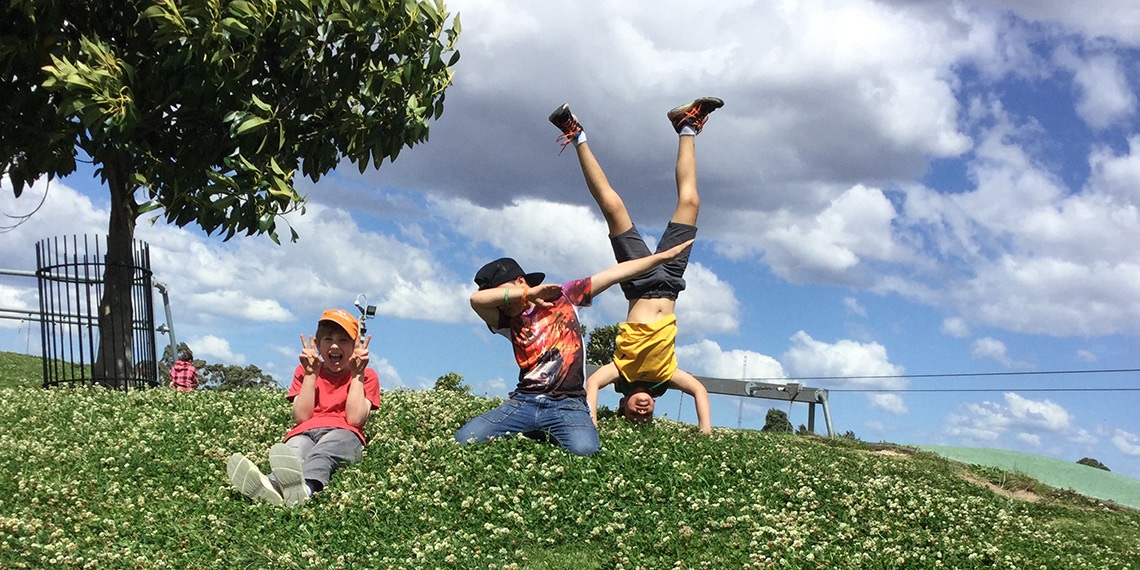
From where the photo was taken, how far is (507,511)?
360 inches

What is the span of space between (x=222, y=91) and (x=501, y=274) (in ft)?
35.4

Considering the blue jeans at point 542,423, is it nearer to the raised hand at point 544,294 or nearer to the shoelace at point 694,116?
the raised hand at point 544,294

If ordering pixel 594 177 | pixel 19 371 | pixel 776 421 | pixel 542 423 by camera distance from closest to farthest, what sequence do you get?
pixel 542 423 < pixel 594 177 < pixel 776 421 < pixel 19 371

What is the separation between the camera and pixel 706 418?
1320 centimetres

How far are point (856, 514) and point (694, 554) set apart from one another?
98.8 inches

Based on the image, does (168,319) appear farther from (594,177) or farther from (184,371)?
(594,177)

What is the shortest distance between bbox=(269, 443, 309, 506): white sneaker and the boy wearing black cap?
7.08ft

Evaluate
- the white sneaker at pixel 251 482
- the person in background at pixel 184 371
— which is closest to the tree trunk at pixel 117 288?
the person in background at pixel 184 371


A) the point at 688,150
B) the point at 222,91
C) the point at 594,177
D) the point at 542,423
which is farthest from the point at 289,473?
the point at 222,91

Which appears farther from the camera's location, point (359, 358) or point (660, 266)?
point (660, 266)

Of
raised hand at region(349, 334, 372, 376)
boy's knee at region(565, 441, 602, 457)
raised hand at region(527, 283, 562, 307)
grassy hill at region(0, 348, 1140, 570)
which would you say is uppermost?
raised hand at region(527, 283, 562, 307)

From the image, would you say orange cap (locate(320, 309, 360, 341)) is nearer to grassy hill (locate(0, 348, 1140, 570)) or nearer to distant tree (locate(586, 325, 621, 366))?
grassy hill (locate(0, 348, 1140, 570))

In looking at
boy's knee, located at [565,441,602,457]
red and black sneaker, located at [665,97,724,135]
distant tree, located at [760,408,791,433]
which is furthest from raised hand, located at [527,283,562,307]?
distant tree, located at [760,408,791,433]

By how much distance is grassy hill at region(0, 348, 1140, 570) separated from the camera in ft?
27.7
